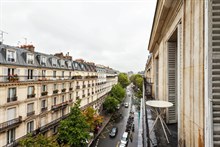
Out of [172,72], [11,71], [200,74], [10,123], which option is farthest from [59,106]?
[200,74]

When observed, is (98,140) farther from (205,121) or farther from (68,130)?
(205,121)

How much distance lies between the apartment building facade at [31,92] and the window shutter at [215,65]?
1599cm

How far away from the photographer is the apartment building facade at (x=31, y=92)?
13648 mm

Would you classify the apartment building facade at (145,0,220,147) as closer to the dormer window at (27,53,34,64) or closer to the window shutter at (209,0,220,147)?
the window shutter at (209,0,220,147)

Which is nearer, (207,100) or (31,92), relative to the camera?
(207,100)

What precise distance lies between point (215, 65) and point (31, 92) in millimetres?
18408

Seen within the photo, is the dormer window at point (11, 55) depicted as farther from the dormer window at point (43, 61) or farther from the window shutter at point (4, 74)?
the dormer window at point (43, 61)

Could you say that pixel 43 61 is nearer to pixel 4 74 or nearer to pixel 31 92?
A: pixel 31 92

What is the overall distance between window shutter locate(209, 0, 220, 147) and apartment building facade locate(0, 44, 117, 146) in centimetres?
1599

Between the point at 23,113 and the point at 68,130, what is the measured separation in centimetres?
546

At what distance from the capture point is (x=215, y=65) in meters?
3.22

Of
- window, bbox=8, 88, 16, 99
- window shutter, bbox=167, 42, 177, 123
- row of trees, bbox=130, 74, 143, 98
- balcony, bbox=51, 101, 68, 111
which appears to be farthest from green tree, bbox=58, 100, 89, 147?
row of trees, bbox=130, 74, 143, 98

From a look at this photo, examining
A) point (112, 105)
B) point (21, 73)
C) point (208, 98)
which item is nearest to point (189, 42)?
point (208, 98)

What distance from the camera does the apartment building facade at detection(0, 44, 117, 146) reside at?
1365 cm
